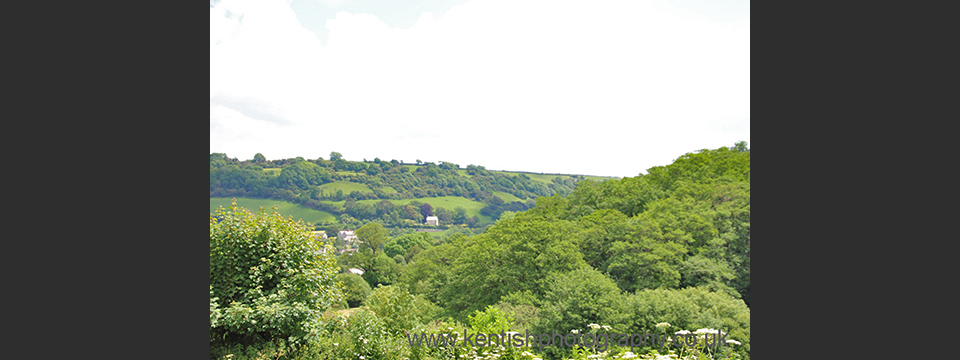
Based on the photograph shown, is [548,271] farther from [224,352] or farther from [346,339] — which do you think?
[224,352]

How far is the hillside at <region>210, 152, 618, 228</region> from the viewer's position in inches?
1977

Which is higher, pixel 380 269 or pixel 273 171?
pixel 273 171

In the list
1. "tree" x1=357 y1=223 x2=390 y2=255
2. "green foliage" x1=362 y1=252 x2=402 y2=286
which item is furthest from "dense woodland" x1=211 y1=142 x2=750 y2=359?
"tree" x1=357 y1=223 x2=390 y2=255

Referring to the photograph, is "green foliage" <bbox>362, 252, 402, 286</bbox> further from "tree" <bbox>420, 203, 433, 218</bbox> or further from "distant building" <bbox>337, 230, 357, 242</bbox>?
"tree" <bbox>420, 203, 433, 218</bbox>

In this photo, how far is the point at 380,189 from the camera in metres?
61.8

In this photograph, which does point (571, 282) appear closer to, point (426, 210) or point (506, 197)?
point (426, 210)

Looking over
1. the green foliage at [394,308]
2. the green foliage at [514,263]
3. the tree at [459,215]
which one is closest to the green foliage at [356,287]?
the green foliage at [514,263]

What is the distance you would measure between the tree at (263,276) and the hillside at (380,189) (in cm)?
4011

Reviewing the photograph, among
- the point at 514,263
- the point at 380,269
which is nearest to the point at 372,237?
the point at 380,269

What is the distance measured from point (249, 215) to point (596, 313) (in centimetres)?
738

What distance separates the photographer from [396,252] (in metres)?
41.4

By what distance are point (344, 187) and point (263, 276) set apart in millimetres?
55931

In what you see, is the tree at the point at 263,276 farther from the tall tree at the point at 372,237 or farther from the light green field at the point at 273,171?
the light green field at the point at 273,171
